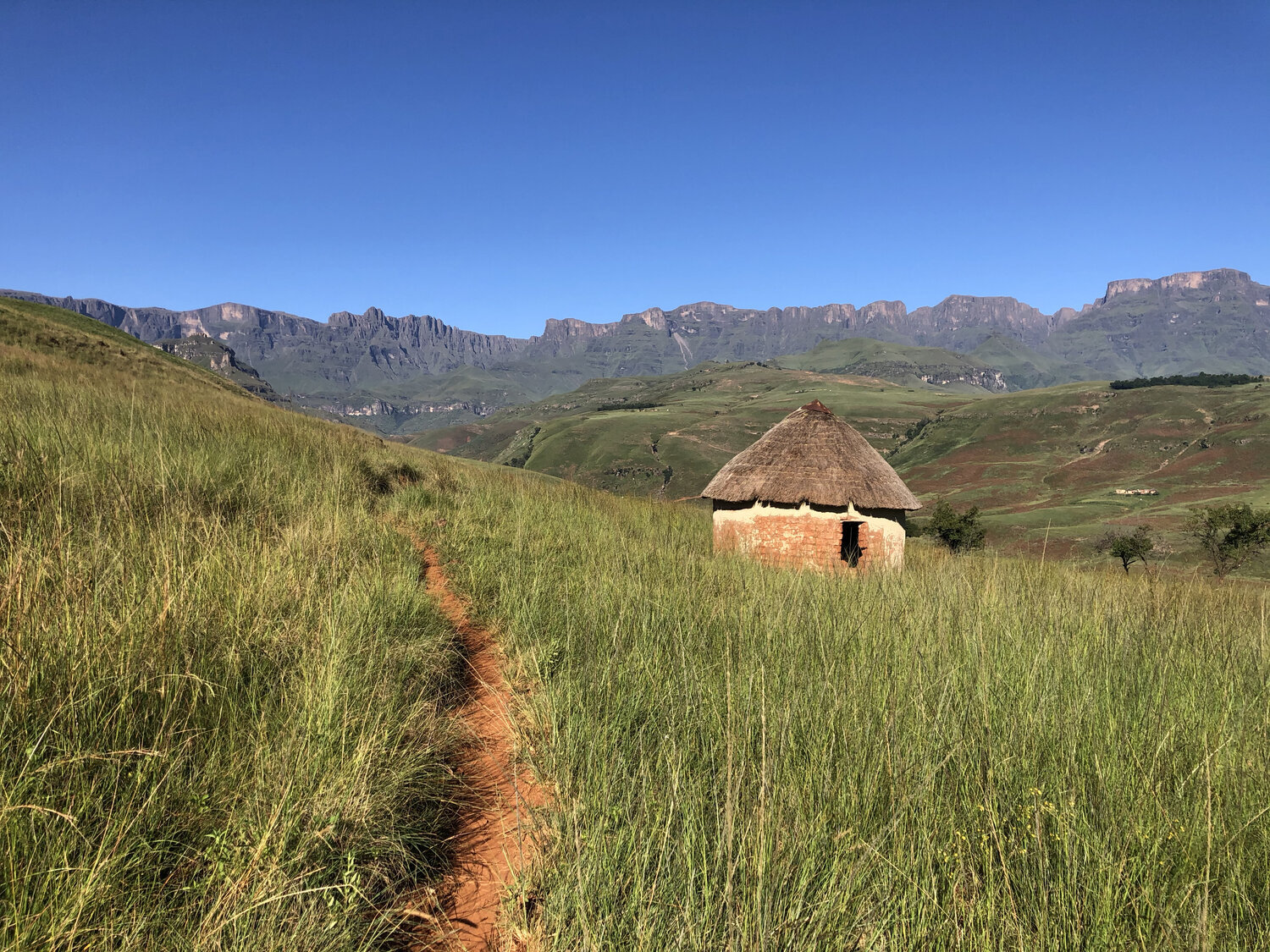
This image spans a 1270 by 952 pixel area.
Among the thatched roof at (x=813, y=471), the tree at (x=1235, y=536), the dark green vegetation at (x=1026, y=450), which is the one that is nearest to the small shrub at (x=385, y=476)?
the thatched roof at (x=813, y=471)

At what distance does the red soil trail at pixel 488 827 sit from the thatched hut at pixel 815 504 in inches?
352

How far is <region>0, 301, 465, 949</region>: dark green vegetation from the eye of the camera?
51.4 inches

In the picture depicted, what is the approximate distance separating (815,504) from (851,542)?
5.07ft

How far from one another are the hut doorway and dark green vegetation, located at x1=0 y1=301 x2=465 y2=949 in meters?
10.8

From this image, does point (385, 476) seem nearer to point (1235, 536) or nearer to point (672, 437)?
point (1235, 536)

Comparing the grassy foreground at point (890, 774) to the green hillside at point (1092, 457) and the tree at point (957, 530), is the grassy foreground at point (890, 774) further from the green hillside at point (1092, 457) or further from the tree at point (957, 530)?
the green hillside at point (1092, 457)

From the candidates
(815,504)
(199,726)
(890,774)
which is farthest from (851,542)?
(199,726)

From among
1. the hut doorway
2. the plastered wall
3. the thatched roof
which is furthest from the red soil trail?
the hut doorway

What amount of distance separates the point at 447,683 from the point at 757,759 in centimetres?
173

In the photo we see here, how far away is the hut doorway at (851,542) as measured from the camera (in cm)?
1267

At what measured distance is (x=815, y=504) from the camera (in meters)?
12.2

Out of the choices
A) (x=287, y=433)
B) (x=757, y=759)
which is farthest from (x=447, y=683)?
(x=287, y=433)

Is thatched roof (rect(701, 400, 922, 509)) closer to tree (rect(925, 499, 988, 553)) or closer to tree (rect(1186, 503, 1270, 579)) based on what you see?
tree (rect(925, 499, 988, 553))

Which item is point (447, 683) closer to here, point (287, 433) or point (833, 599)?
point (833, 599)
